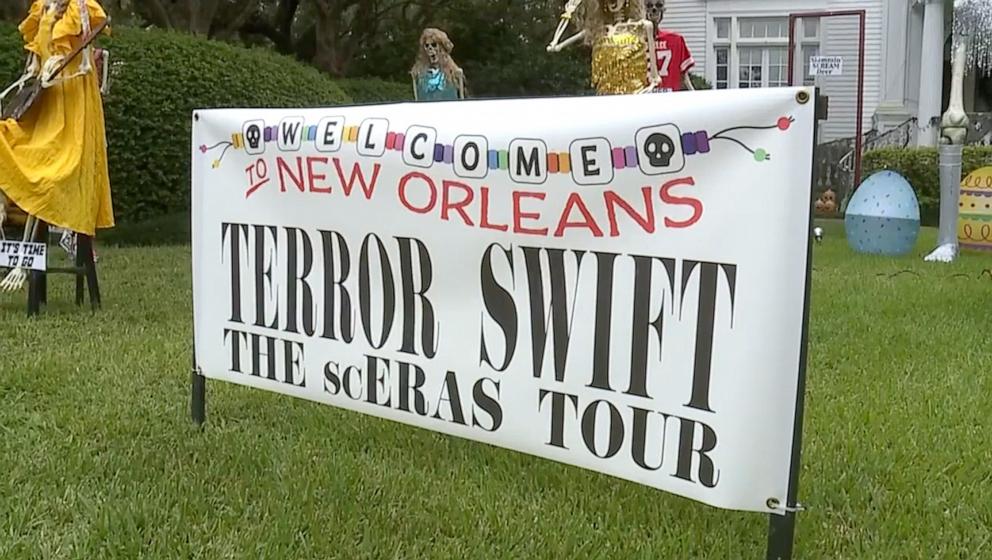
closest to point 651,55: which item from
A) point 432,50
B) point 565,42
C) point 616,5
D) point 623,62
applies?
point 623,62

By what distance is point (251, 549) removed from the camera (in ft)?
7.87

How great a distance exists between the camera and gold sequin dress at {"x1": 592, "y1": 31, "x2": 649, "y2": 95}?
5969 mm

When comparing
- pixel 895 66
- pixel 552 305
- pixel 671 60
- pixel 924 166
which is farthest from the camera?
pixel 895 66

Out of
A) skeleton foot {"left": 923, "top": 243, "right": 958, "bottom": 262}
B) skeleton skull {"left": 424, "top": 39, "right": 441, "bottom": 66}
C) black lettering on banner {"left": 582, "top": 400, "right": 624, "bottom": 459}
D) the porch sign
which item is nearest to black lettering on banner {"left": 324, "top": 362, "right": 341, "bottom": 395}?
black lettering on banner {"left": 582, "top": 400, "right": 624, "bottom": 459}

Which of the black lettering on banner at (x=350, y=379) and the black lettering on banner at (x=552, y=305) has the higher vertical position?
the black lettering on banner at (x=552, y=305)

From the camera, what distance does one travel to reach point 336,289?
283 cm

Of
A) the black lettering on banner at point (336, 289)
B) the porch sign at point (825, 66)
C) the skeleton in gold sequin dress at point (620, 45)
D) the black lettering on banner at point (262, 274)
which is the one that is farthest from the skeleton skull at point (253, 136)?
the porch sign at point (825, 66)

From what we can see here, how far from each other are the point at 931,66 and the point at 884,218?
10679mm

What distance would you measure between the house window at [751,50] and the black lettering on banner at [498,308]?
18.1 meters

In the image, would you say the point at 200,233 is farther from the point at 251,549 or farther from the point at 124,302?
the point at 124,302

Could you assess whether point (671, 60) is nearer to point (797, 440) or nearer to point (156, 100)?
point (156, 100)

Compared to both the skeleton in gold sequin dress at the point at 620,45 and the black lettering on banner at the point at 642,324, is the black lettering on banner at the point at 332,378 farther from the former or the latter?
the skeleton in gold sequin dress at the point at 620,45

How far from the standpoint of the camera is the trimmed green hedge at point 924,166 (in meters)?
14.2

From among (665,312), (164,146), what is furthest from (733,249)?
(164,146)
